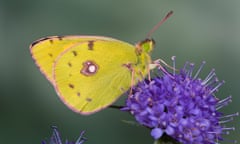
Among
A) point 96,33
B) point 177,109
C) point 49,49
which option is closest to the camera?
point 177,109

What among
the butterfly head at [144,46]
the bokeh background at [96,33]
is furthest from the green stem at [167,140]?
the bokeh background at [96,33]

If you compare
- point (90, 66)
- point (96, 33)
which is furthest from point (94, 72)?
point (96, 33)

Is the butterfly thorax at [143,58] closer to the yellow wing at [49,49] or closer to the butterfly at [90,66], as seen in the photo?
the butterfly at [90,66]

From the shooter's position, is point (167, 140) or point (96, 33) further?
point (96, 33)

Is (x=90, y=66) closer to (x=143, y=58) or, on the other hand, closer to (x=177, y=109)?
(x=143, y=58)

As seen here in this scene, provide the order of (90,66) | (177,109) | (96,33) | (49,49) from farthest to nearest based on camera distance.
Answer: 1. (96,33)
2. (90,66)
3. (49,49)
4. (177,109)

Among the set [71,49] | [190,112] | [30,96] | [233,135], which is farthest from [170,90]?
[30,96]
